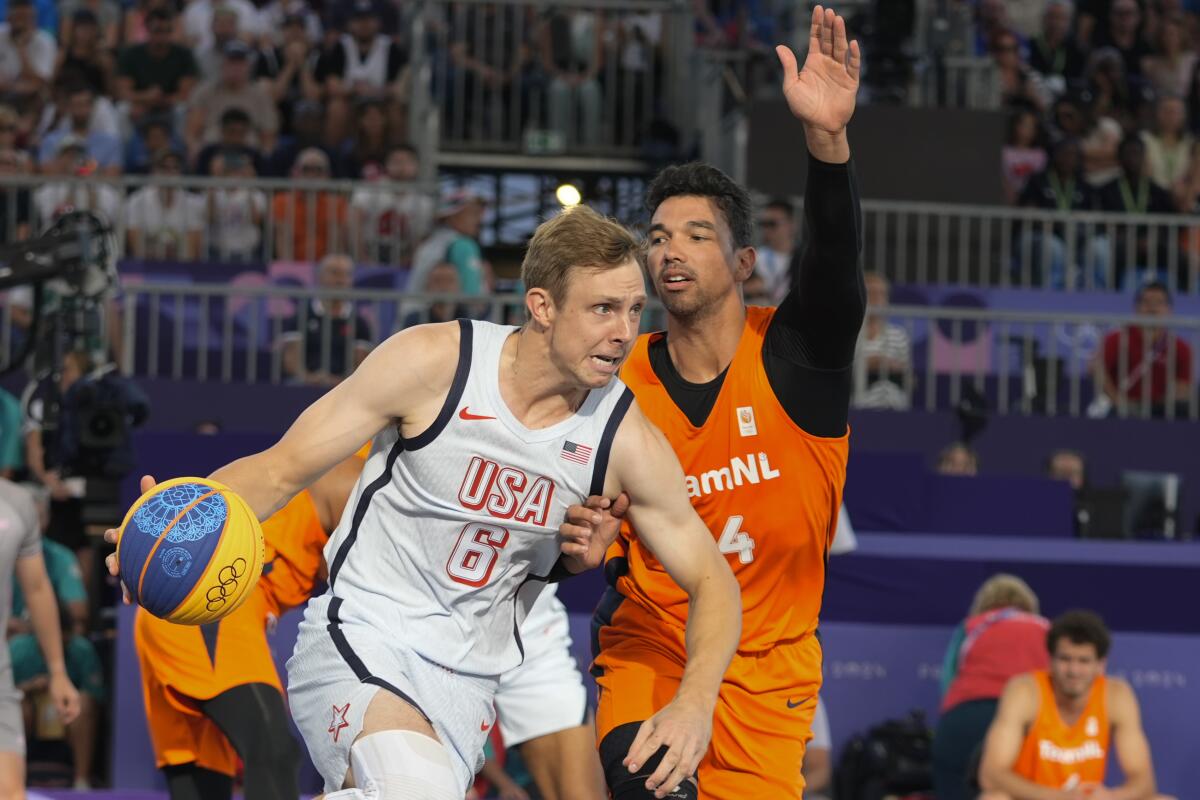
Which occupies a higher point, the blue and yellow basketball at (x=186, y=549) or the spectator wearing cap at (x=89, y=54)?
the spectator wearing cap at (x=89, y=54)

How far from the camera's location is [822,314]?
492cm

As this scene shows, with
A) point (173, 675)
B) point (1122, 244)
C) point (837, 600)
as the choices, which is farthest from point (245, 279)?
point (1122, 244)

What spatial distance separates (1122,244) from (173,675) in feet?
30.5

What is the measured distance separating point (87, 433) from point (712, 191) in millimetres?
4606

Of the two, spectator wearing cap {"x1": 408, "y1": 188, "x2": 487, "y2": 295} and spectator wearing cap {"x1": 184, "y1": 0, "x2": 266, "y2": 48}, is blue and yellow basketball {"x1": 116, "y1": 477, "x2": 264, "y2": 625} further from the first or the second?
spectator wearing cap {"x1": 184, "y1": 0, "x2": 266, "y2": 48}

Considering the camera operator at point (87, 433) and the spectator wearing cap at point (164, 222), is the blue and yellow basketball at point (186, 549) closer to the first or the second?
the camera operator at point (87, 433)

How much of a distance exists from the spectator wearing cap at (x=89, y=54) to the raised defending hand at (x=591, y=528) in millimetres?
10126

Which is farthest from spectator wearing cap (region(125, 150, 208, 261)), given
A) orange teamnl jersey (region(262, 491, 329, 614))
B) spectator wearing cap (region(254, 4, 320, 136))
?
orange teamnl jersey (region(262, 491, 329, 614))

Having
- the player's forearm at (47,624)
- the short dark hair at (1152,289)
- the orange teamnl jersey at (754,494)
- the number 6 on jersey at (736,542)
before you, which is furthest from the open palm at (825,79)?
the short dark hair at (1152,289)

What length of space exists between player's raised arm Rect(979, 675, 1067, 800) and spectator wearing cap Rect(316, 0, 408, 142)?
24.1 feet

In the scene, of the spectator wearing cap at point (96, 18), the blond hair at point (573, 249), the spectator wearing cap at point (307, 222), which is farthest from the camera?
the spectator wearing cap at point (96, 18)

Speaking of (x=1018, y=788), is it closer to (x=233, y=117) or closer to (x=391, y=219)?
(x=391, y=219)

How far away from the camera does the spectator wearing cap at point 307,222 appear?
40.7 ft

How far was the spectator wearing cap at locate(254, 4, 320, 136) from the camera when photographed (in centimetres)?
1365
